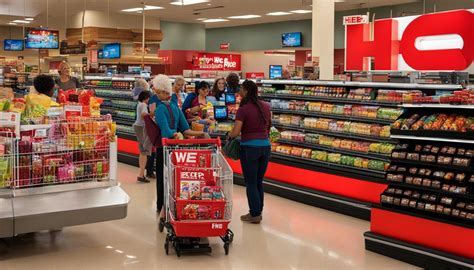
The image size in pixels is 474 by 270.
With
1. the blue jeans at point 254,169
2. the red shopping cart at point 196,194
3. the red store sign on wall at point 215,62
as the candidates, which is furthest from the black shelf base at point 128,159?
the red store sign on wall at point 215,62

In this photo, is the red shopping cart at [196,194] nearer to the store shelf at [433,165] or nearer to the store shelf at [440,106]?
the store shelf at [433,165]

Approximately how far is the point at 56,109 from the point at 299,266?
2687 millimetres

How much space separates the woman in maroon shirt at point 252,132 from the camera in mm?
6461

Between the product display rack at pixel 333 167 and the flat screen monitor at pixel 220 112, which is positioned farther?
the flat screen monitor at pixel 220 112

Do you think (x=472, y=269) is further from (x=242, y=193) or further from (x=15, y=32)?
(x=15, y=32)

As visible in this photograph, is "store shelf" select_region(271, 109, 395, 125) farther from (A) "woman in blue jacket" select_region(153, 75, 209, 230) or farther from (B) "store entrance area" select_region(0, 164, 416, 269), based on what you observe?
(A) "woman in blue jacket" select_region(153, 75, 209, 230)

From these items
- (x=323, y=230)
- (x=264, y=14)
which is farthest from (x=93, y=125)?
(x=264, y=14)

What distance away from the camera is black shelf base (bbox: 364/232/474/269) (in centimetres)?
485

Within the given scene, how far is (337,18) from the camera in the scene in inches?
762

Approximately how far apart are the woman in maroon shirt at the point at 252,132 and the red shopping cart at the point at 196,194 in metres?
0.71

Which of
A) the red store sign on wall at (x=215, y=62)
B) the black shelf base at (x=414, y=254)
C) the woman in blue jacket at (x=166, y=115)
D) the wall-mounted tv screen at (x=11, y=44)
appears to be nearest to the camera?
the black shelf base at (x=414, y=254)

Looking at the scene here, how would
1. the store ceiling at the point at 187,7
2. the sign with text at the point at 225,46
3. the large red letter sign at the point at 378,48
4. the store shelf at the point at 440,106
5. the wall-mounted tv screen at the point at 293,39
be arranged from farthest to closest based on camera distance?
the sign with text at the point at 225,46, the wall-mounted tv screen at the point at 293,39, the store ceiling at the point at 187,7, the large red letter sign at the point at 378,48, the store shelf at the point at 440,106

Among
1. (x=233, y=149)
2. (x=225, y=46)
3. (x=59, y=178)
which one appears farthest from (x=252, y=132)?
(x=225, y=46)

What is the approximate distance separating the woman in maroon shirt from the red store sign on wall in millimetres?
13899
